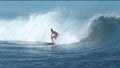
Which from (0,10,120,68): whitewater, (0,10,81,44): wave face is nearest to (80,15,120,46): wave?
(0,10,120,68): whitewater

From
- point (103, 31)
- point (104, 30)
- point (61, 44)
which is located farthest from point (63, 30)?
point (61, 44)

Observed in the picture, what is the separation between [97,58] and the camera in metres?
20.5

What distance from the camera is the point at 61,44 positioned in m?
28.8

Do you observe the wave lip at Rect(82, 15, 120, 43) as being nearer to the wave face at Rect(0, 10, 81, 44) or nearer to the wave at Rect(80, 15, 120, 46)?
the wave at Rect(80, 15, 120, 46)

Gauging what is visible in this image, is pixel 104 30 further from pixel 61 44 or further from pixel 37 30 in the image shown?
pixel 37 30

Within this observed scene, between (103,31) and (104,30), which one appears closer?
(103,31)

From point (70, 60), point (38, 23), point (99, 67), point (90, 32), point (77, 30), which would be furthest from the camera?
point (38, 23)

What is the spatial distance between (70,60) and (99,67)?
2477 millimetres

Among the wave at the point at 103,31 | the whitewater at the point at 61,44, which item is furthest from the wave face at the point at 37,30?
the wave at the point at 103,31

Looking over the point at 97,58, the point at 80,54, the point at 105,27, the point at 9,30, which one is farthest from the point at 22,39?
the point at 97,58

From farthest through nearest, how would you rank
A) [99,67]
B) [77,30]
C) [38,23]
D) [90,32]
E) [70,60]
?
[38,23], [77,30], [90,32], [70,60], [99,67]

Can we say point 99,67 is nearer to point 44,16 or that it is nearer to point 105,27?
point 105,27

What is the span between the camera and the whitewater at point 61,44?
64.6 feet

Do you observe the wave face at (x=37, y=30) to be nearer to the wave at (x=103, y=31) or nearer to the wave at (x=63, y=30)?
the wave at (x=63, y=30)
